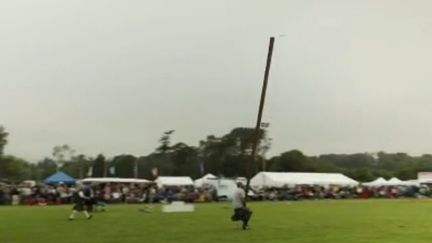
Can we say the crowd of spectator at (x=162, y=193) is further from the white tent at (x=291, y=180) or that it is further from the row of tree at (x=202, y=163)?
the row of tree at (x=202, y=163)

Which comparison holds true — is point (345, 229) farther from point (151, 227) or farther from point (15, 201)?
point (15, 201)

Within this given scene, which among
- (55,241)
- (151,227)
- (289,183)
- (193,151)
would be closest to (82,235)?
(55,241)

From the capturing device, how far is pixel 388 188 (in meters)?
83.8

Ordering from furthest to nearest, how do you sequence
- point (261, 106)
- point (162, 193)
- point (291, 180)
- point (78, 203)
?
point (291, 180) < point (162, 193) < point (78, 203) < point (261, 106)

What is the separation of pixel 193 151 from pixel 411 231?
127m

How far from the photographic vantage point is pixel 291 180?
3152 inches

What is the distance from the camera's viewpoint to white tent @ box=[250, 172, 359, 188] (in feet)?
256

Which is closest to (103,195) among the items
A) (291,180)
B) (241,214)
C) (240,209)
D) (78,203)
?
(78,203)

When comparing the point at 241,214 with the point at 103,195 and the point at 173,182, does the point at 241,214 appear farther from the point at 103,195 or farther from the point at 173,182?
the point at 173,182

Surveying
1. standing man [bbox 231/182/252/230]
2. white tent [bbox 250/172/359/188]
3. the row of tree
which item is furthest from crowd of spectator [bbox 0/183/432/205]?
the row of tree

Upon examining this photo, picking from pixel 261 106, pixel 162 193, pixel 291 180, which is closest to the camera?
pixel 261 106

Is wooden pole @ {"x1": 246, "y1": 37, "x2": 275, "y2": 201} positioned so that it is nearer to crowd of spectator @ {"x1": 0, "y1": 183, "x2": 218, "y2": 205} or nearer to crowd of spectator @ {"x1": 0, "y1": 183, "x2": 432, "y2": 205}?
crowd of spectator @ {"x1": 0, "y1": 183, "x2": 432, "y2": 205}

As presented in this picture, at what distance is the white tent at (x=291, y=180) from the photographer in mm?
78062

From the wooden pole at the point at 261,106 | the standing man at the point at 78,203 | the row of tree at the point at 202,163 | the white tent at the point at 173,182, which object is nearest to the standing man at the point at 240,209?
the wooden pole at the point at 261,106
